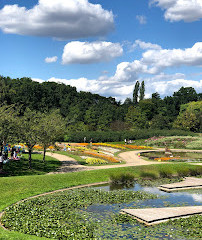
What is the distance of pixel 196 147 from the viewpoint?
151ft

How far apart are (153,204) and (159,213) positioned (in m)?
2.04

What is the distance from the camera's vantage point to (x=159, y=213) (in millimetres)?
13102

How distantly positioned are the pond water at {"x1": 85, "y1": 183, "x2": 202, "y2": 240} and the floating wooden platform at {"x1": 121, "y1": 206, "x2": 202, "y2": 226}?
44 centimetres

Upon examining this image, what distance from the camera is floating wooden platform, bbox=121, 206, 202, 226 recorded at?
40.3ft

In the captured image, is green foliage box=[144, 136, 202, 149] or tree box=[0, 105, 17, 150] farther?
green foliage box=[144, 136, 202, 149]

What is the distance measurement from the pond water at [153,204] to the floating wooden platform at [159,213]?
44 centimetres

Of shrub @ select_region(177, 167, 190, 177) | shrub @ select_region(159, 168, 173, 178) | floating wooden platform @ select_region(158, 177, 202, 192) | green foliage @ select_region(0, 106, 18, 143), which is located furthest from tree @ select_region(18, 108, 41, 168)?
shrub @ select_region(177, 167, 190, 177)

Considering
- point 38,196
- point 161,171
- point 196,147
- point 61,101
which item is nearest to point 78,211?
point 38,196

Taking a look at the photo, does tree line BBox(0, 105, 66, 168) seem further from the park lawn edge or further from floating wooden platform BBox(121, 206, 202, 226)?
floating wooden platform BBox(121, 206, 202, 226)

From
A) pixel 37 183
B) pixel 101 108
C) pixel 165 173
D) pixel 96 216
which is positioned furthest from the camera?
pixel 101 108

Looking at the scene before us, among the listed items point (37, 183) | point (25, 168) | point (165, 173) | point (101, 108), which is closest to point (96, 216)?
point (37, 183)

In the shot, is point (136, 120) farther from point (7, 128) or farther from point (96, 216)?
point (96, 216)

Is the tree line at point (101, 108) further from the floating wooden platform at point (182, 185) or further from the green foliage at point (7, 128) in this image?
the floating wooden platform at point (182, 185)

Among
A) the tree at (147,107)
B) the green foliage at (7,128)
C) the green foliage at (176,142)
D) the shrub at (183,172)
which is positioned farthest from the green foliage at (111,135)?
the tree at (147,107)
